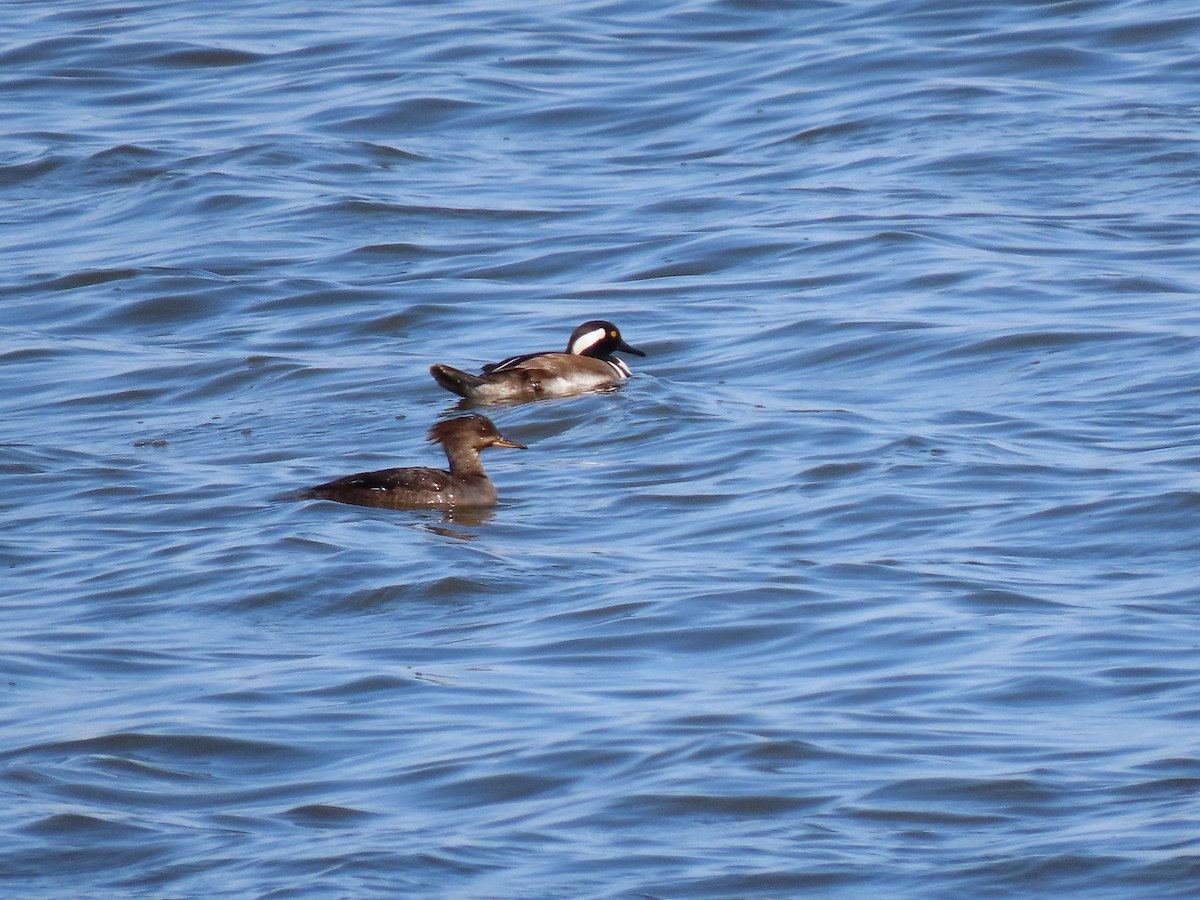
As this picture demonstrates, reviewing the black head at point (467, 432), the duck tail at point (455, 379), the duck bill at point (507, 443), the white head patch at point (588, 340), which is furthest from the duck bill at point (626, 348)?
the black head at point (467, 432)

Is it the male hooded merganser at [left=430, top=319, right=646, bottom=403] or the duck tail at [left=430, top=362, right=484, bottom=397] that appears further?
the male hooded merganser at [left=430, top=319, right=646, bottom=403]

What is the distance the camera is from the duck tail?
1300 centimetres

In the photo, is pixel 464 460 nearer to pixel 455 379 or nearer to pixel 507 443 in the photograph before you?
pixel 507 443

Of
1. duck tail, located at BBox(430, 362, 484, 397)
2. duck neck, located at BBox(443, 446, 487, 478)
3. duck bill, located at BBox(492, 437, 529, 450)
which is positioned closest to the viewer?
duck neck, located at BBox(443, 446, 487, 478)

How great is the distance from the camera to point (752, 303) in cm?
1523

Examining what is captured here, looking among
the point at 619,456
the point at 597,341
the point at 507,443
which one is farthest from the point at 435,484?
the point at 597,341

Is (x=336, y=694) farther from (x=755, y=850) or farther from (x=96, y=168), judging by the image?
(x=96, y=168)

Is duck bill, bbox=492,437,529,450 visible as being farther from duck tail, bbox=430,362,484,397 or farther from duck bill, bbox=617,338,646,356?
duck bill, bbox=617,338,646,356

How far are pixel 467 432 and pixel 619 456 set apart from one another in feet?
2.71

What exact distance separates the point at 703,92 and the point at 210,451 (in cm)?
1047

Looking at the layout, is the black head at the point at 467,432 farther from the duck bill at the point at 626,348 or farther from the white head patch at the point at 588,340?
the duck bill at the point at 626,348

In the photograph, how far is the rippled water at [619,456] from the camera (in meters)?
6.52

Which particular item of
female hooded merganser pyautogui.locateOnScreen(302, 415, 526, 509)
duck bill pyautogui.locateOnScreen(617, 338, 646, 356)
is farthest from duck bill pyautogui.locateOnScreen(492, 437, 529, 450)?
duck bill pyautogui.locateOnScreen(617, 338, 646, 356)

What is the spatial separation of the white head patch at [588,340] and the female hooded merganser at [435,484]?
88.0 inches
